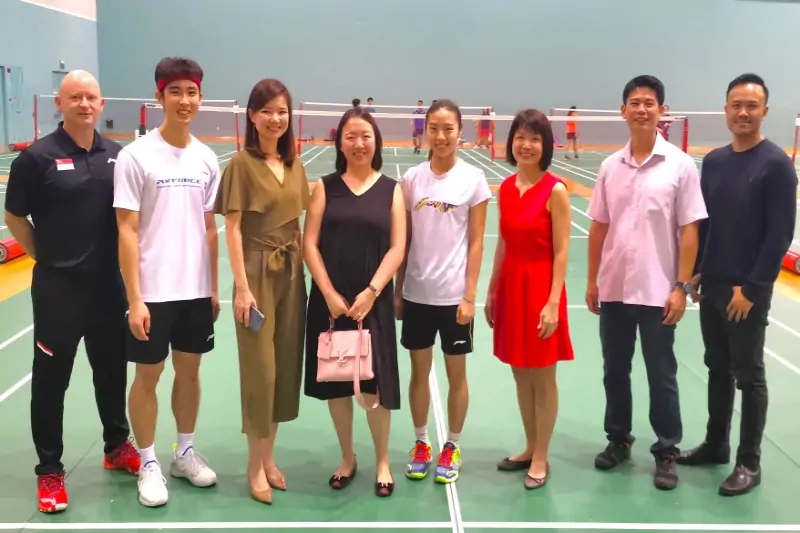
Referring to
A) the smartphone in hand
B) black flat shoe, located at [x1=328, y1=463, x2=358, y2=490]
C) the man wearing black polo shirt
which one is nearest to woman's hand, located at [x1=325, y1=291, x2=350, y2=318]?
the smartphone in hand

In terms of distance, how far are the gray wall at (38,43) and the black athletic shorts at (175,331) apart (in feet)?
61.6

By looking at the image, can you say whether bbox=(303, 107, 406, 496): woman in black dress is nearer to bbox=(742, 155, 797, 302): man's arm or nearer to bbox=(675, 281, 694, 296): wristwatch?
bbox=(675, 281, 694, 296): wristwatch

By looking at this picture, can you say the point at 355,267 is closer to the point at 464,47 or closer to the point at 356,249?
the point at 356,249

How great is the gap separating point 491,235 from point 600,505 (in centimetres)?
679

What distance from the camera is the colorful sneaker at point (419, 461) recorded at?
374cm

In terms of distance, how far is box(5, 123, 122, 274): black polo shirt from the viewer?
10.5 feet

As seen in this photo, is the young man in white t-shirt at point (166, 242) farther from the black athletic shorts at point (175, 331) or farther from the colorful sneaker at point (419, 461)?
the colorful sneaker at point (419, 461)

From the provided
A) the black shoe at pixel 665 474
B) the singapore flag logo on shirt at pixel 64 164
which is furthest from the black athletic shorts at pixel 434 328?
the singapore flag logo on shirt at pixel 64 164

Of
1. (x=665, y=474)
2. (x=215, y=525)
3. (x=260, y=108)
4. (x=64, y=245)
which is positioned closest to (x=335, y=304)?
(x=260, y=108)

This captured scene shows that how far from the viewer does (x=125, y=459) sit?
3.77 meters

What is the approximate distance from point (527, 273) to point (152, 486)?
2115 mm

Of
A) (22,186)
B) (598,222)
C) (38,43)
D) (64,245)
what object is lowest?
(64,245)

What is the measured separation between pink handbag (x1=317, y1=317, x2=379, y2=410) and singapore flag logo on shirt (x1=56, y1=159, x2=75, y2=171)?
138 cm

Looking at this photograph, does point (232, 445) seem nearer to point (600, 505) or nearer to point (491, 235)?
point (600, 505)
